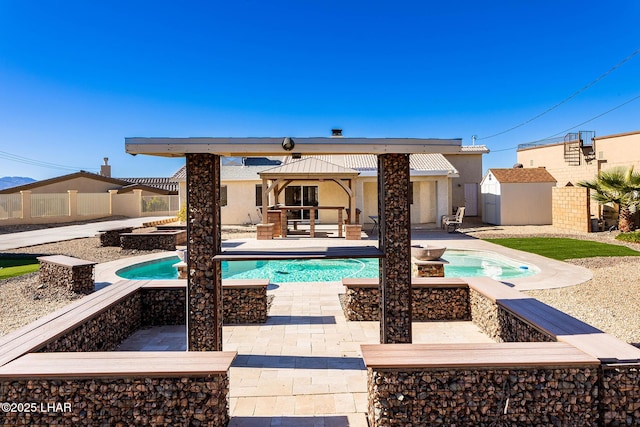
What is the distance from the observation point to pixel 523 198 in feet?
72.3

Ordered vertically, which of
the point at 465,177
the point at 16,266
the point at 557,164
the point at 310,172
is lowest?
the point at 16,266

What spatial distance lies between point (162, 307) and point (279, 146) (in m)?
4.11

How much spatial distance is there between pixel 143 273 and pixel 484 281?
373 inches

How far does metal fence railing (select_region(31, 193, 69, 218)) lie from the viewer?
24.2 meters

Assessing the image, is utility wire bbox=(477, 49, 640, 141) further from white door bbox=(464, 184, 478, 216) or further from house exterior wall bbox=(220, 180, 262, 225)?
house exterior wall bbox=(220, 180, 262, 225)

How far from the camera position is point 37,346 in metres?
3.99

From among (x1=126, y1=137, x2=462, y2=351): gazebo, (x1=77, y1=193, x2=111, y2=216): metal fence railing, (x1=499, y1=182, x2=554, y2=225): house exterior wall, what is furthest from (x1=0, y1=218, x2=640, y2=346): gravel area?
(x1=77, y1=193, x2=111, y2=216): metal fence railing

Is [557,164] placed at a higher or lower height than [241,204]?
higher

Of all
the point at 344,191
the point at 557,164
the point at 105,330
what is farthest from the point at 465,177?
the point at 105,330

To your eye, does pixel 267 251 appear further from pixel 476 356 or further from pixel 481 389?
pixel 481 389

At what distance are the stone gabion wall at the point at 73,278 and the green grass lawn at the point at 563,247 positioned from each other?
513 inches

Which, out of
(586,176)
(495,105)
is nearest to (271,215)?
(586,176)

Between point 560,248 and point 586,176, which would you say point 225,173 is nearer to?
point 560,248

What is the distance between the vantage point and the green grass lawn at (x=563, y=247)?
12391 millimetres
